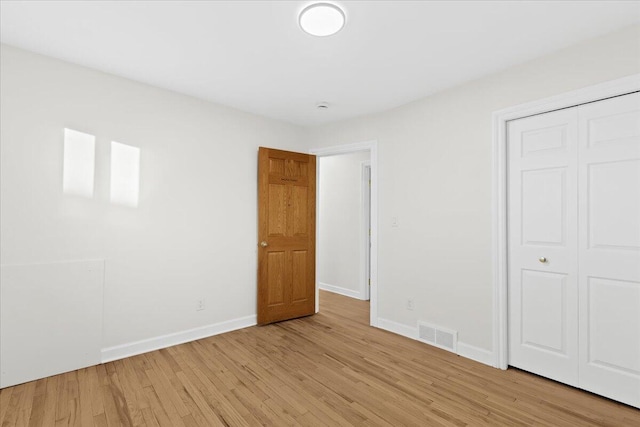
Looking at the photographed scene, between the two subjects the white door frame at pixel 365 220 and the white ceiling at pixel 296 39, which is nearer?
the white ceiling at pixel 296 39

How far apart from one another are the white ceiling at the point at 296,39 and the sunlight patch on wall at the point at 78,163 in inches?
25.3

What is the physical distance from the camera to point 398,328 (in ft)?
11.4

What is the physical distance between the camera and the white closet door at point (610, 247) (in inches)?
82.2

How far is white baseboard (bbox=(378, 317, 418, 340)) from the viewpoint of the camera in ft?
10.9

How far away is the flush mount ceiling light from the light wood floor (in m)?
2.54

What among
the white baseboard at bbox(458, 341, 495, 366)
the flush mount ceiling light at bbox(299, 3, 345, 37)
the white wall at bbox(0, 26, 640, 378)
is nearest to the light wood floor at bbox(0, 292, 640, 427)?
the white baseboard at bbox(458, 341, 495, 366)

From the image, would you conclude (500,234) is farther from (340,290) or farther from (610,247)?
(340,290)

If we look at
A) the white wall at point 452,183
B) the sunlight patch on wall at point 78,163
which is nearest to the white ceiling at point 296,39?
the white wall at point 452,183

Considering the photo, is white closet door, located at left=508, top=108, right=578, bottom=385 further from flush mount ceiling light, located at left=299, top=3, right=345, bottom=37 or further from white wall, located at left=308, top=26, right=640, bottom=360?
flush mount ceiling light, located at left=299, top=3, right=345, bottom=37

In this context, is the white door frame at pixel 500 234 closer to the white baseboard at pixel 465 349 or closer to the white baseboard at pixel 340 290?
the white baseboard at pixel 465 349

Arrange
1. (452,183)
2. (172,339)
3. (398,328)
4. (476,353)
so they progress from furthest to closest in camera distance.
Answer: (398,328) < (172,339) < (452,183) < (476,353)

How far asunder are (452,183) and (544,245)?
93 centimetres

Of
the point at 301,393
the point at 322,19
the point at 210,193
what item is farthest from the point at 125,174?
the point at 301,393

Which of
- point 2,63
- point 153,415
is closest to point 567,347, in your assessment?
point 153,415
